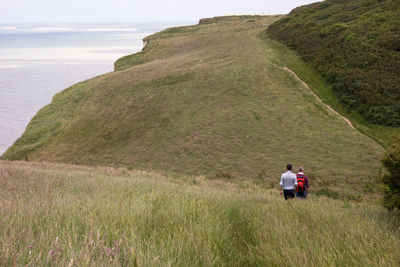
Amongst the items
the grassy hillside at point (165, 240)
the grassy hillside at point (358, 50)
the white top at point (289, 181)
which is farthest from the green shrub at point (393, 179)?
the grassy hillside at point (358, 50)

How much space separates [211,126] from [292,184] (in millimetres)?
16805

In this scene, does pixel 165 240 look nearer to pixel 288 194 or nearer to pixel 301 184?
pixel 288 194

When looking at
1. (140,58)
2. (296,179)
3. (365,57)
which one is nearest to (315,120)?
(365,57)

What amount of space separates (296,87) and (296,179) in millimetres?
22006

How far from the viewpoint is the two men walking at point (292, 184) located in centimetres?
1173

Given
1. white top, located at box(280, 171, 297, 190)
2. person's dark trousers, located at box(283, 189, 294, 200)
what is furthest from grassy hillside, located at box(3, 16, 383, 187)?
white top, located at box(280, 171, 297, 190)

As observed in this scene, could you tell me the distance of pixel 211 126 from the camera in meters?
28.2

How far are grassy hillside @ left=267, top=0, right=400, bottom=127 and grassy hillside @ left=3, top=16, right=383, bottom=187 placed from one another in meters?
2.76

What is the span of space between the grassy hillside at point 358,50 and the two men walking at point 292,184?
16.4 meters

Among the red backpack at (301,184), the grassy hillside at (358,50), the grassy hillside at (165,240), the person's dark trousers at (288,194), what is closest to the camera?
the grassy hillside at (165,240)

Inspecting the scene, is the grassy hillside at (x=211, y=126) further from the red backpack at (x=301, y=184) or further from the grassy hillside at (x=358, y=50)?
the red backpack at (x=301, y=184)

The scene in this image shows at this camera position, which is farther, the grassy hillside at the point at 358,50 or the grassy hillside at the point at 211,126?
the grassy hillside at the point at 358,50

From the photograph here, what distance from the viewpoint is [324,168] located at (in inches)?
795

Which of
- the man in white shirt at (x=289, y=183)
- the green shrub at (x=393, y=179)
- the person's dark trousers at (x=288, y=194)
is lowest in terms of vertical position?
the person's dark trousers at (x=288, y=194)
